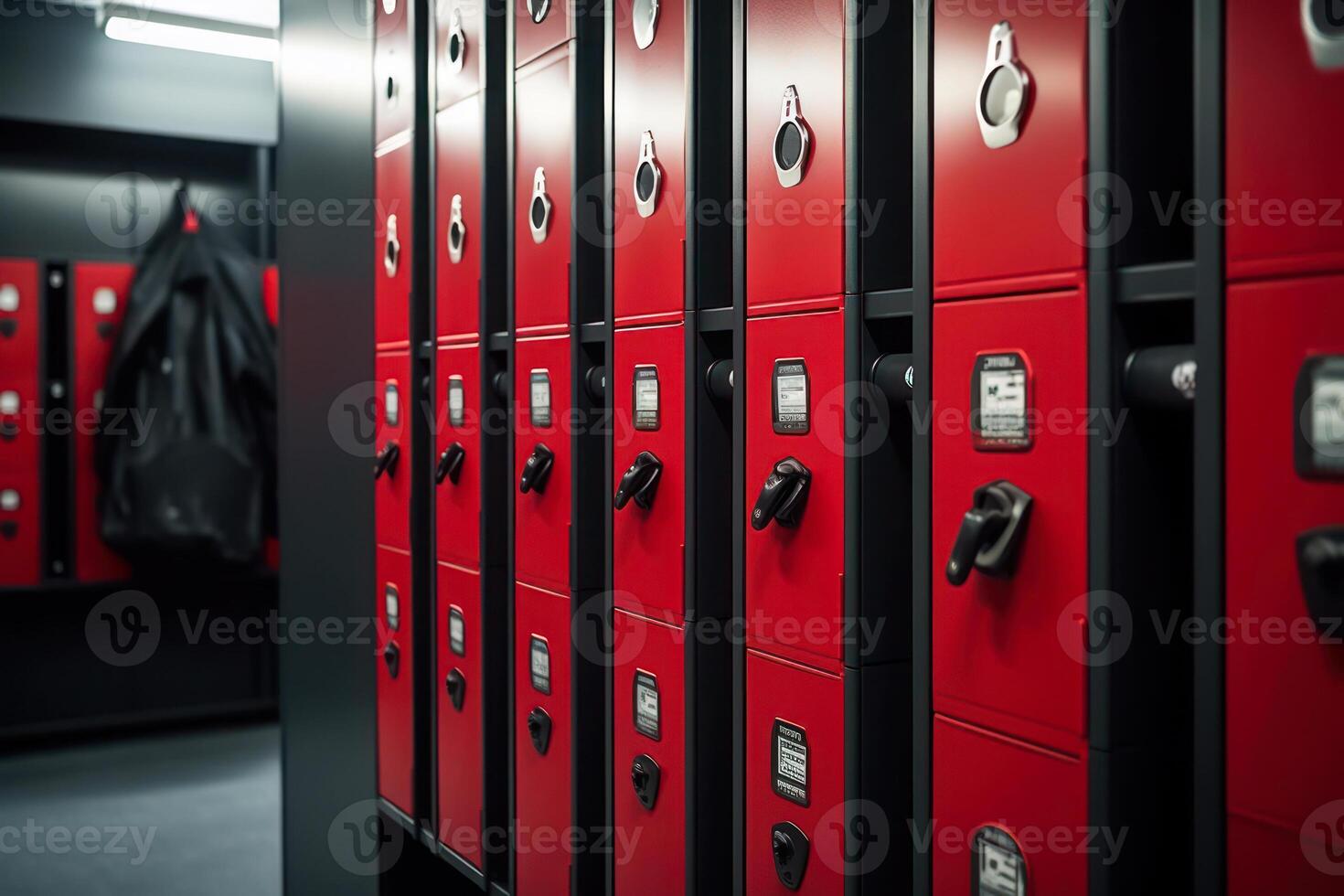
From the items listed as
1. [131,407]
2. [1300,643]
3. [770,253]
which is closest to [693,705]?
[770,253]

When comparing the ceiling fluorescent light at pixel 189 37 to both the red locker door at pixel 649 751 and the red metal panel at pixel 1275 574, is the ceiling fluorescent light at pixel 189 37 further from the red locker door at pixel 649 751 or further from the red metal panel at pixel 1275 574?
the red metal panel at pixel 1275 574

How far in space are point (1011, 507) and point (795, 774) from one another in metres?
0.64

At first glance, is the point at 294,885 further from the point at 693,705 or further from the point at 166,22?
the point at 166,22

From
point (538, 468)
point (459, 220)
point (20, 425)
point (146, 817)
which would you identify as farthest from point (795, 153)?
point (20, 425)

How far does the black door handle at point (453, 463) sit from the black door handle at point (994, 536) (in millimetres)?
1722

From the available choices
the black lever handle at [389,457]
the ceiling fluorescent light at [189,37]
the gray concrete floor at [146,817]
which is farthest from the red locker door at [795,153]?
the ceiling fluorescent light at [189,37]

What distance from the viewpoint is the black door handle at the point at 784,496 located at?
1705 mm

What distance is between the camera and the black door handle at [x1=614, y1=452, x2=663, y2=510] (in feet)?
6.91

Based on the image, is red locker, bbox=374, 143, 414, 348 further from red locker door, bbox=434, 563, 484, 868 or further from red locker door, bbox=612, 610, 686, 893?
red locker door, bbox=612, 610, 686, 893

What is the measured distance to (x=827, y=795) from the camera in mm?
A: 1730

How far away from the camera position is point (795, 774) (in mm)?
1797

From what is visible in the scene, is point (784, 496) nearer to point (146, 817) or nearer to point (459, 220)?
point (459, 220)

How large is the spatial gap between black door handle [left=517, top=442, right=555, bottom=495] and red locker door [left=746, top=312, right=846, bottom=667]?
720 millimetres

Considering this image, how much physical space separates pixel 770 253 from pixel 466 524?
4.44 ft
